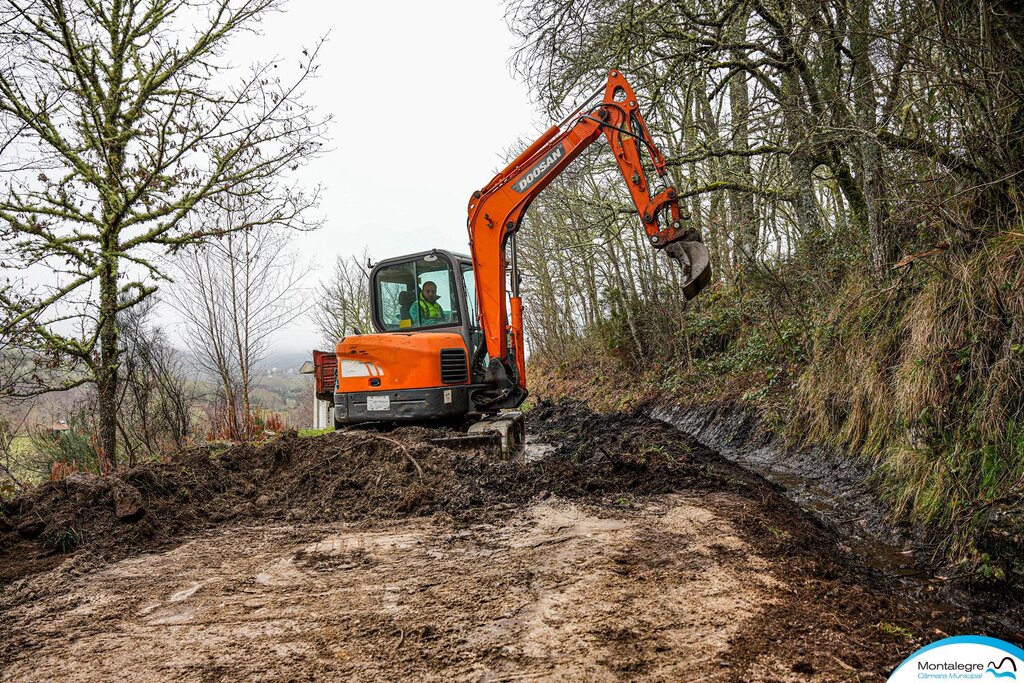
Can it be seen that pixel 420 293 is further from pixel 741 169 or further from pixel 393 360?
pixel 741 169

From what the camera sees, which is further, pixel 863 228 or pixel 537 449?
pixel 537 449

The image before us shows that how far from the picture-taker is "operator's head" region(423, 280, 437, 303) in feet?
26.9

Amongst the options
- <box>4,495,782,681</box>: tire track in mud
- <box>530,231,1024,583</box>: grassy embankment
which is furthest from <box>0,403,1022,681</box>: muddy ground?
<box>530,231,1024,583</box>: grassy embankment

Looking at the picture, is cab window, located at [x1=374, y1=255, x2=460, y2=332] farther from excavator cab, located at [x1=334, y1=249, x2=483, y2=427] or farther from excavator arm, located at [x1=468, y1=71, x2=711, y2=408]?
excavator arm, located at [x1=468, y1=71, x2=711, y2=408]

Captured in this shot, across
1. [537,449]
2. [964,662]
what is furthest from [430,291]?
[964,662]

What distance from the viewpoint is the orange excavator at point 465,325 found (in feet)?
25.1

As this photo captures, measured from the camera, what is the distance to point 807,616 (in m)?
3.06

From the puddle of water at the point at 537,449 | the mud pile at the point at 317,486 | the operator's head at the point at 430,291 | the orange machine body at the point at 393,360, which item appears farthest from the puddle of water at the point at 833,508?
the operator's head at the point at 430,291

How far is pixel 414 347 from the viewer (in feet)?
25.1

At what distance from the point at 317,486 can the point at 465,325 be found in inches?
105

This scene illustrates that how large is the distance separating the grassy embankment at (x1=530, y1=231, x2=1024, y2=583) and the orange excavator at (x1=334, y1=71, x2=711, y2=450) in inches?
113

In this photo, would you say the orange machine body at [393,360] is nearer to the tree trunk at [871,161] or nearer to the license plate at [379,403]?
the license plate at [379,403]

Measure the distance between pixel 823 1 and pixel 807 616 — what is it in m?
4.66

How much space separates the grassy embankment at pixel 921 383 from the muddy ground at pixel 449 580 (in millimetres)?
552
